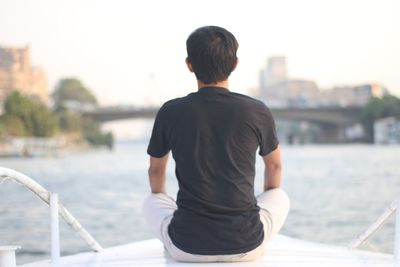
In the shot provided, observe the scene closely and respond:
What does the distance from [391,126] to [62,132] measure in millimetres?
22167

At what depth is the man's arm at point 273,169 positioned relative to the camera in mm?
2115

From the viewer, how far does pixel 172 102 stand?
6.67ft

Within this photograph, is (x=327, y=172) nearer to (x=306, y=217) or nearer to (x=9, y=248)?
(x=306, y=217)

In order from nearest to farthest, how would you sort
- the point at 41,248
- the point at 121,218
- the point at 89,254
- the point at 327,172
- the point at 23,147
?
the point at 89,254 < the point at 41,248 < the point at 121,218 < the point at 327,172 < the point at 23,147

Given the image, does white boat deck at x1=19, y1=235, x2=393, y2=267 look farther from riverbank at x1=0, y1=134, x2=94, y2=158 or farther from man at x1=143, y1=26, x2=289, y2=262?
riverbank at x1=0, y1=134, x2=94, y2=158

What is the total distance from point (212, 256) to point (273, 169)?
0.32 meters

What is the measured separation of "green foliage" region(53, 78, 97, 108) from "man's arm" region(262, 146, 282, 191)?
223 feet

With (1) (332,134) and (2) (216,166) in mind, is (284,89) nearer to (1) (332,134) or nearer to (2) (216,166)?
(1) (332,134)

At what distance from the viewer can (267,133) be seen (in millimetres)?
2035

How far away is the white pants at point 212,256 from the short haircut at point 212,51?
37 centimetres

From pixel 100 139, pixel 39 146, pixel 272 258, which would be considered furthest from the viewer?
pixel 100 139

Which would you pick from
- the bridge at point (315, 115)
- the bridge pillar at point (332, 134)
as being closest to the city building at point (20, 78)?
the bridge at point (315, 115)

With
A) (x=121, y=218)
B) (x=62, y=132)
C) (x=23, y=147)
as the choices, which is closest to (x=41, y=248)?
(x=121, y=218)

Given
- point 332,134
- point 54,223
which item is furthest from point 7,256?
point 332,134
